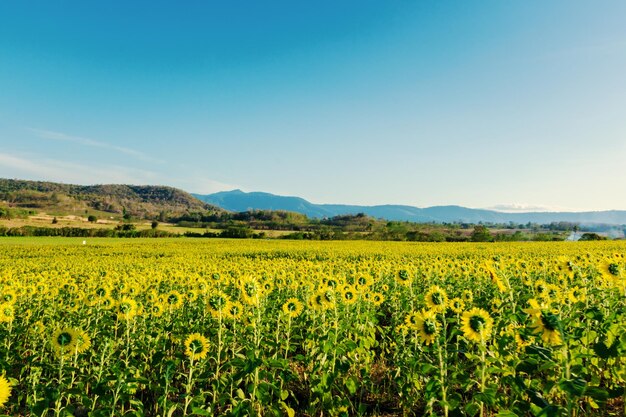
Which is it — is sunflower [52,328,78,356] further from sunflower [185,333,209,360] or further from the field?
sunflower [185,333,209,360]

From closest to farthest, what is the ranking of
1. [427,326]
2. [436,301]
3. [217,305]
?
[427,326], [436,301], [217,305]

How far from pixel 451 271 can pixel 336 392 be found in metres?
9.44

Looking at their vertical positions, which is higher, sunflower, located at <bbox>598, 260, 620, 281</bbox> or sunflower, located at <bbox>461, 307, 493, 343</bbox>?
sunflower, located at <bbox>598, 260, 620, 281</bbox>

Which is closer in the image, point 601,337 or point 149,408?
point 601,337

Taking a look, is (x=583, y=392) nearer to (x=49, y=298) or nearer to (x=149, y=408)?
(x=149, y=408)

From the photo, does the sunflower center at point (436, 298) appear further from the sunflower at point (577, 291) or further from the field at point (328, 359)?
the sunflower at point (577, 291)

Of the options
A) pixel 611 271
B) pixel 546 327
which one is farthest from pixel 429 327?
pixel 611 271

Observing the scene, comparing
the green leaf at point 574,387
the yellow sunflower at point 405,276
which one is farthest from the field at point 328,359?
the yellow sunflower at point 405,276

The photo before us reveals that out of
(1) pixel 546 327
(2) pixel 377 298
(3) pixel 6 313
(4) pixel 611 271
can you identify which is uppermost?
(4) pixel 611 271

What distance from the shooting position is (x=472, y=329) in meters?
4.20

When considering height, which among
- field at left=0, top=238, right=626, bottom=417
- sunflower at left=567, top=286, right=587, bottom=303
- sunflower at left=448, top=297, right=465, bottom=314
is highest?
sunflower at left=567, top=286, right=587, bottom=303

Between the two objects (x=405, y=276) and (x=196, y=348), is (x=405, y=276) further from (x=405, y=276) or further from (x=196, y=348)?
(x=196, y=348)

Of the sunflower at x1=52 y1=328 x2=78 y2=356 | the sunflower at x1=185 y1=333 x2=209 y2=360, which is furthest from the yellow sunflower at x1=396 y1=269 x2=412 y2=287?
the sunflower at x1=52 y1=328 x2=78 y2=356

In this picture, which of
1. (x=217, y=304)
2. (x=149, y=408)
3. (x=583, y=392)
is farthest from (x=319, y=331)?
(x=583, y=392)
